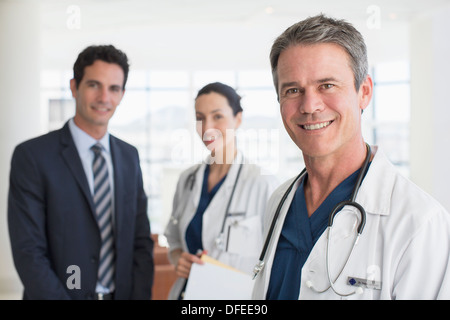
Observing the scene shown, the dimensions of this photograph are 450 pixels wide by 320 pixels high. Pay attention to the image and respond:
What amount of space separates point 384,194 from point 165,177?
4.04 metres

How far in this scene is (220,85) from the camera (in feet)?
4.09

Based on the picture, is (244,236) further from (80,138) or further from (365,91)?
(365,91)

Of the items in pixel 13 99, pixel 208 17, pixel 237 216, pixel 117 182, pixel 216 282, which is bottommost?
pixel 216 282

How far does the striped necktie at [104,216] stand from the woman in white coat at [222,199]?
0.19 metres

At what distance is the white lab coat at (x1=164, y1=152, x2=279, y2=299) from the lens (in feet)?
4.13

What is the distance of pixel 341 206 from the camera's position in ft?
2.11

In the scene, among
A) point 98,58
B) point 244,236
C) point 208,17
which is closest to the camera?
point 98,58

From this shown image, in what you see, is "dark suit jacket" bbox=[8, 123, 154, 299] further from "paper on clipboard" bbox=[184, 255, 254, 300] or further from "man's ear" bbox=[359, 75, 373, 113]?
"man's ear" bbox=[359, 75, 373, 113]

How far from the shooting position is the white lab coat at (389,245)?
→ 1.78 feet

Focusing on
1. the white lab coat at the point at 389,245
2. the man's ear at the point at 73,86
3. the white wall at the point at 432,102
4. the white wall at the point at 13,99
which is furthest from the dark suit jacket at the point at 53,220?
the white wall at the point at 13,99

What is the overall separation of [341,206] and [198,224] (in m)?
0.73

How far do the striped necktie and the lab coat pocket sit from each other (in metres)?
0.33

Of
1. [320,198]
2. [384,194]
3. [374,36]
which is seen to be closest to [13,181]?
[320,198]

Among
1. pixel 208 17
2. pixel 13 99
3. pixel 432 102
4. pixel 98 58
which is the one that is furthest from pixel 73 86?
pixel 13 99
